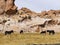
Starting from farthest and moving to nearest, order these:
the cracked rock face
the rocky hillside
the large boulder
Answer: the large boulder → the cracked rock face → the rocky hillside

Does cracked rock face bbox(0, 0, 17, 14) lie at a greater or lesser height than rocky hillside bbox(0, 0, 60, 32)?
greater

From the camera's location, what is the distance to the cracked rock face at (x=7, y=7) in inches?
3730

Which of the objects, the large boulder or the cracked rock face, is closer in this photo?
the cracked rock face

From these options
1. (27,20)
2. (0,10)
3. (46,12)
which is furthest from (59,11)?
(0,10)

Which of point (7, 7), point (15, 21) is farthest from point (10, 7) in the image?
point (15, 21)

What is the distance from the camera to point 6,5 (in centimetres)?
9606

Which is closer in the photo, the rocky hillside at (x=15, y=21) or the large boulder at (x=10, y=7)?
the rocky hillside at (x=15, y=21)

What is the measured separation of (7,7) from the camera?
95.2 metres

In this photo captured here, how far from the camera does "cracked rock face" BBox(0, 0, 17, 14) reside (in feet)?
311

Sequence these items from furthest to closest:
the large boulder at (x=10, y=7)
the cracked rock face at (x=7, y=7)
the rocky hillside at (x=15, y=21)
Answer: the large boulder at (x=10, y=7)
the cracked rock face at (x=7, y=7)
the rocky hillside at (x=15, y=21)

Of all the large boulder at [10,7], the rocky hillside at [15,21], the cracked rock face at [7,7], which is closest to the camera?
the rocky hillside at [15,21]

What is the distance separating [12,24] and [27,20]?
926cm

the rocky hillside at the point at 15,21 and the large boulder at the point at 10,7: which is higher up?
the large boulder at the point at 10,7

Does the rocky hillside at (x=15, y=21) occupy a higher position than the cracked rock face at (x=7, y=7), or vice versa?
the cracked rock face at (x=7, y=7)
